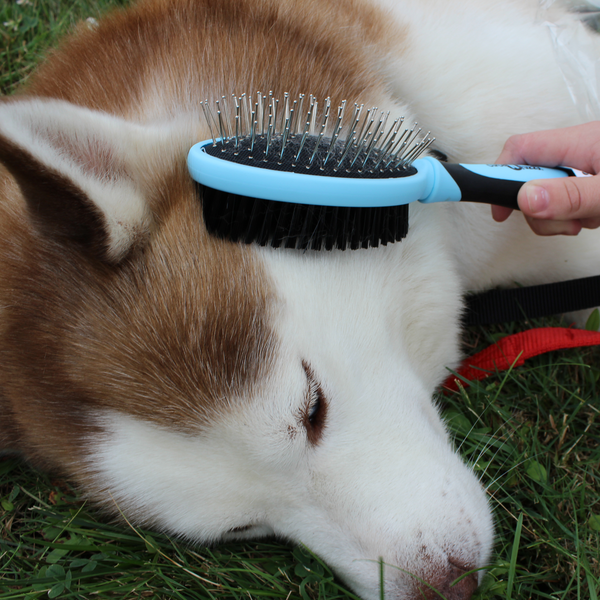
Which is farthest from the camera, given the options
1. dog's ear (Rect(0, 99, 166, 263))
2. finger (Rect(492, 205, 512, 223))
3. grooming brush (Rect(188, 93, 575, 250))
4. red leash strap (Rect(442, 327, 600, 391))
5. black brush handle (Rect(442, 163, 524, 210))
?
red leash strap (Rect(442, 327, 600, 391))

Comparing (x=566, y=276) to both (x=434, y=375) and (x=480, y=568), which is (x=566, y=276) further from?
(x=480, y=568)

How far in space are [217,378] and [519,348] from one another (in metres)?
1.31

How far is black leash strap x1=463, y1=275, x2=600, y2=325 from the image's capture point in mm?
2086

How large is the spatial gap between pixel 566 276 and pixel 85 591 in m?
2.11

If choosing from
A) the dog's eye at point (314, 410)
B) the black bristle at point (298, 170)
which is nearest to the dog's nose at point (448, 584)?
the dog's eye at point (314, 410)

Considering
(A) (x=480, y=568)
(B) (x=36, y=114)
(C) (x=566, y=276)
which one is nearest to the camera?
(B) (x=36, y=114)

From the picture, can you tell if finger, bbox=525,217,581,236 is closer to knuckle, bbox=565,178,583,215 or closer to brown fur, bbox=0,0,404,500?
knuckle, bbox=565,178,583,215

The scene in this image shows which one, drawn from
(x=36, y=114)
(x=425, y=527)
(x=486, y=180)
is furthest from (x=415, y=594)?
(x=36, y=114)

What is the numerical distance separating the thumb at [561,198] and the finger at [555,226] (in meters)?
0.11

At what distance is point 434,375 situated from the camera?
74.8 inches

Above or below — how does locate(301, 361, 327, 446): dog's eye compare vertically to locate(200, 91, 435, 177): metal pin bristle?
below

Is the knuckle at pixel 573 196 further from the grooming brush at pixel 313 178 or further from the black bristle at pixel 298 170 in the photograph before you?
the black bristle at pixel 298 170

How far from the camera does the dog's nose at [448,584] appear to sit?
4.74ft

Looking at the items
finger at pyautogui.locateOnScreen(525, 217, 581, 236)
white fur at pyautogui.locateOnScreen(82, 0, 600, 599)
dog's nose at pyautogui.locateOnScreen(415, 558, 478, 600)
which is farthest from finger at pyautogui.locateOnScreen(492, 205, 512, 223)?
dog's nose at pyautogui.locateOnScreen(415, 558, 478, 600)
